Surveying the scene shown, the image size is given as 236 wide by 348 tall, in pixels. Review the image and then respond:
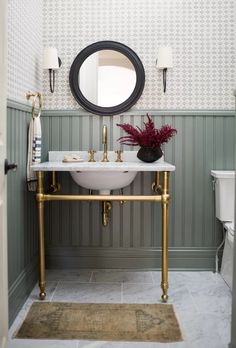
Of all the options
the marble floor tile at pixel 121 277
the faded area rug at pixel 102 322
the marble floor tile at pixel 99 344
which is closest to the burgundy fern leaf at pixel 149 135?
the marble floor tile at pixel 121 277

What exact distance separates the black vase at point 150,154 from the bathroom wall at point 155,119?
263mm

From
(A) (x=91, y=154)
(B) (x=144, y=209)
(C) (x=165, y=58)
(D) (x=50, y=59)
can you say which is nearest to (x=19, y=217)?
(A) (x=91, y=154)

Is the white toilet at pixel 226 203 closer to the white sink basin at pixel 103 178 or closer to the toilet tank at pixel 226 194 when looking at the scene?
the toilet tank at pixel 226 194

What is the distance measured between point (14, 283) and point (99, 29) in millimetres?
1886

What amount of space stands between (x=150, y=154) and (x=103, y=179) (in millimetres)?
423

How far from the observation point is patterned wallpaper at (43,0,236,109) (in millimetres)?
3018

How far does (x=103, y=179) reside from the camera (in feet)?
8.54

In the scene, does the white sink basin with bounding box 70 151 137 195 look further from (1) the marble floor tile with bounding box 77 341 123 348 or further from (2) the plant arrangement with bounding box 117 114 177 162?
(1) the marble floor tile with bounding box 77 341 123 348

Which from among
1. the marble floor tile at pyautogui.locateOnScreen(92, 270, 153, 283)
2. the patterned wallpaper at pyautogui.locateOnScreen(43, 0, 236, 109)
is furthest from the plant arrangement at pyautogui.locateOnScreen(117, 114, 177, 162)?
the marble floor tile at pyautogui.locateOnScreen(92, 270, 153, 283)

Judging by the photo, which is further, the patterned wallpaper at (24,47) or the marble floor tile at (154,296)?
the patterned wallpaper at (24,47)

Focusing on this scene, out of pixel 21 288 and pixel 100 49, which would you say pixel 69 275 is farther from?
pixel 100 49

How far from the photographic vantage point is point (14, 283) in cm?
230

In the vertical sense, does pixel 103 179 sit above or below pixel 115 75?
below

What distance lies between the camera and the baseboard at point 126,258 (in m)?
3.11
